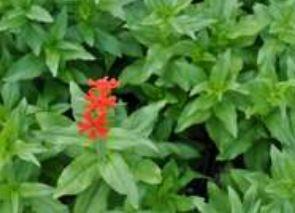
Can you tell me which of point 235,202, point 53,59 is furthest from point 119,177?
point 53,59

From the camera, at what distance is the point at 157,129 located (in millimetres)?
3398

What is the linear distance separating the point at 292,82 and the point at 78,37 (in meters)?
0.91

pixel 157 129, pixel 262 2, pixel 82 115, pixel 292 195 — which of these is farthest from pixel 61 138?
pixel 262 2

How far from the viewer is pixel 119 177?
283cm

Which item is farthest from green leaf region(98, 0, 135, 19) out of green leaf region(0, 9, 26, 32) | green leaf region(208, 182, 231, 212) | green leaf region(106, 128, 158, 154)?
green leaf region(208, 182, 231, 212)

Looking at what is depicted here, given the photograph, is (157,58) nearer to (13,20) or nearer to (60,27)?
(60,27)

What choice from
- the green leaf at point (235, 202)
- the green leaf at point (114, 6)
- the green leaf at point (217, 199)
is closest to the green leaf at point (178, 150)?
the green leaf at point (217, 199)

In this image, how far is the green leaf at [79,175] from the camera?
113 inches

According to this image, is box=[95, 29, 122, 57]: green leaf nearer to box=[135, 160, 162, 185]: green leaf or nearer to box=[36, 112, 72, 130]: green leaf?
box=[36, 112, 72, 130]: green leaf

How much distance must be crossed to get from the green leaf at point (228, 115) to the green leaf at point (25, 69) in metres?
0.75

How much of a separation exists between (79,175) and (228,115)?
0.67m

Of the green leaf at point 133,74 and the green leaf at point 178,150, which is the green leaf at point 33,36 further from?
the green leaf at point 178,150

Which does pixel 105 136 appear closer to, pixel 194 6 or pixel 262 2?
pixel 194 6

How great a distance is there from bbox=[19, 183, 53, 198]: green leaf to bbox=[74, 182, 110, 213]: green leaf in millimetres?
122
